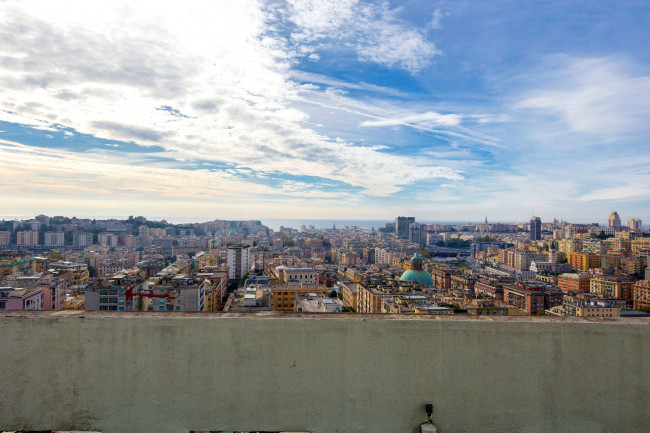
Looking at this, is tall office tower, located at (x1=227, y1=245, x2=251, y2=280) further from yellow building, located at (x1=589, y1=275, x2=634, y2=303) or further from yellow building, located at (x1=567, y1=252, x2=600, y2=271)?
yellow building, located at (x1=567, y1=252, x2=600, y2=271)

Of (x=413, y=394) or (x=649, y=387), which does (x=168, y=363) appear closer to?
(x=413, y=394)

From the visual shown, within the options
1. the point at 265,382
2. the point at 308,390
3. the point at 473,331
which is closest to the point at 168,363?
the point at 265,382

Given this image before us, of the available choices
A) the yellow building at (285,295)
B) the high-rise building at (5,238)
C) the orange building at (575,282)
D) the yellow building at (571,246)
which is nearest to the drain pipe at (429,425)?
the yellow building at (285,295)

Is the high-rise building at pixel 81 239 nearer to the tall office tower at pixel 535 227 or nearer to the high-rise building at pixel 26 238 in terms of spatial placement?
the high-rise building at pixel 26 238

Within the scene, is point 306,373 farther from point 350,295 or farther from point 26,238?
point 26,238

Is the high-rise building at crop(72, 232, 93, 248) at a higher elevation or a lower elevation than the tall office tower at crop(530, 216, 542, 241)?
lower

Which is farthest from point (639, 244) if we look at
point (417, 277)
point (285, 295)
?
point (285, 295)

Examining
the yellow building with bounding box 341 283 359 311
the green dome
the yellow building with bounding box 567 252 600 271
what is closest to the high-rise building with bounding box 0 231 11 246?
the yellow building with bounding box 341 283 359 311
